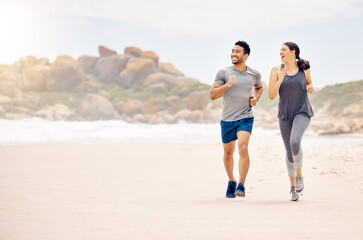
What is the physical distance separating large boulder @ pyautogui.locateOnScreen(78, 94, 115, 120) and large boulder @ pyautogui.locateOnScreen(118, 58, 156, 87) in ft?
62.9

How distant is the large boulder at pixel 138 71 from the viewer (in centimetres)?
9738

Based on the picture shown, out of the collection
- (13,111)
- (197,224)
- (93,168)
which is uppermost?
(197,224)

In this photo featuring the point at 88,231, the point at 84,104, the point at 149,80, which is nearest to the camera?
the point at 88,231

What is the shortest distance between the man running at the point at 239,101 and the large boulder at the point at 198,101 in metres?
71.5

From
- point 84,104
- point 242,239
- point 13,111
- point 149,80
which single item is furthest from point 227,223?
point 149,80

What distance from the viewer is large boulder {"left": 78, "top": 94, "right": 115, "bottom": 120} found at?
77.9 m

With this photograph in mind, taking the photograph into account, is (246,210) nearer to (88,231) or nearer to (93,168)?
(88,231)

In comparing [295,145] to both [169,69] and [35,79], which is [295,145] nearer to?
[35,79]

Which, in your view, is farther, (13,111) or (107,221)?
(13,111)

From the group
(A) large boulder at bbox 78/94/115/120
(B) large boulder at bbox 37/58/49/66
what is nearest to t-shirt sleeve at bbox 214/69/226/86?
(A) large boulder at bbox 78/94/115/120

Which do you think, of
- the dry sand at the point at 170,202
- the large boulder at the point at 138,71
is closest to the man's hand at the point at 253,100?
the dry sand at the point at 170,202

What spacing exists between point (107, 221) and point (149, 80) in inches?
3619

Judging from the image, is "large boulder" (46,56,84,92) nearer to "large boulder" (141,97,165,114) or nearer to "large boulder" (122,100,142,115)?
"large boulder" (122,100,142,115)

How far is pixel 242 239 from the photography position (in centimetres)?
383
